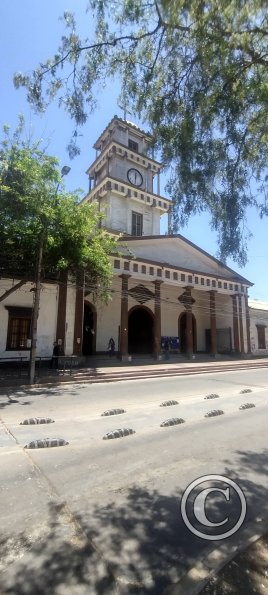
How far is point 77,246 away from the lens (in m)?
13.6

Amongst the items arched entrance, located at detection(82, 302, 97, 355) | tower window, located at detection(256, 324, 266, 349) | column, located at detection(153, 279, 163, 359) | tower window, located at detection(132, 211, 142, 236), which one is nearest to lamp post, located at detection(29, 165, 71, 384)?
arched entrance, located at detection(82, 302, 97, 355)

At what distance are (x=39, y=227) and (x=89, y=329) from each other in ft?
34.0

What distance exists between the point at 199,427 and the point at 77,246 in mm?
9003

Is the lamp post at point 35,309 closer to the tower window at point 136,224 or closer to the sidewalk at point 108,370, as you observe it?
the sidewalk at point 108,370

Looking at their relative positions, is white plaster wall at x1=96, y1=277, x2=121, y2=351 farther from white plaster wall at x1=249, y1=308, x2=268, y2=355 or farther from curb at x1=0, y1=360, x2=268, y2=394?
white plaster wall at x1=249, y1=308, x2=268, y2=355

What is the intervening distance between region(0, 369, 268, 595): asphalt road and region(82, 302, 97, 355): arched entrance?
1378 cm

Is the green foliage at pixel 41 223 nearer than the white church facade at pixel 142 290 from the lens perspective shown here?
Yes

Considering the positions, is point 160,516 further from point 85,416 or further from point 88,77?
point 88,77

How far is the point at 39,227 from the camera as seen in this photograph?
12797mm

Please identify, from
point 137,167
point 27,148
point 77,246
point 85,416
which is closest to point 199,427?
point 85,416

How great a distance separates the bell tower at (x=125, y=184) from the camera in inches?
971

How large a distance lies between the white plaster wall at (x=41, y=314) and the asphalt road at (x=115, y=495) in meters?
8.41

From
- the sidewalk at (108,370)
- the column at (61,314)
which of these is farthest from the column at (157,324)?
the column at (61,314)

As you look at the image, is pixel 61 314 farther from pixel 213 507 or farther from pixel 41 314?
pixel 213 507
